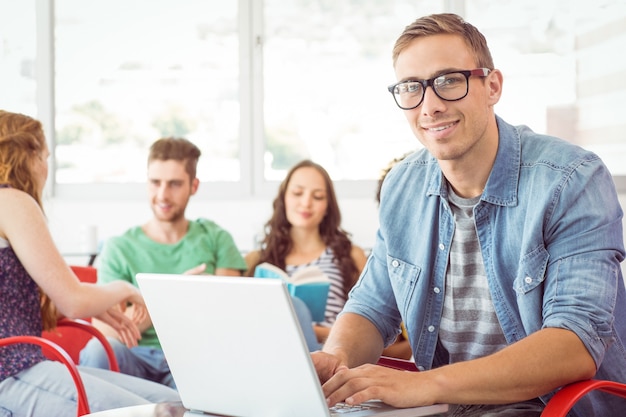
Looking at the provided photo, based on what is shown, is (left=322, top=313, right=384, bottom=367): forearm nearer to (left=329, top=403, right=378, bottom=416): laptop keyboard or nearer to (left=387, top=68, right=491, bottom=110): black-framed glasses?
(left=329, top=403, right=378, bottom=416): laptop keyboard

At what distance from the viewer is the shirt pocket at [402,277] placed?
2053 millimetres

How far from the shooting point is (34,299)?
258 centimetres

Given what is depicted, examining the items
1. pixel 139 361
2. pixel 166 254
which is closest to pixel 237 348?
pixel 139 361

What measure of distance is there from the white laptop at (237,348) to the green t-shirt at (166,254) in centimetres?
219

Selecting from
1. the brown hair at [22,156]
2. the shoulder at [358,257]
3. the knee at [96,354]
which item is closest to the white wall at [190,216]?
the shoulder at [358,257]

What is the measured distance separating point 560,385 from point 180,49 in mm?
4560

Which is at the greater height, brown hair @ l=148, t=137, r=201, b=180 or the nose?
brown hair @ l=148, t=137, r=201, b=180

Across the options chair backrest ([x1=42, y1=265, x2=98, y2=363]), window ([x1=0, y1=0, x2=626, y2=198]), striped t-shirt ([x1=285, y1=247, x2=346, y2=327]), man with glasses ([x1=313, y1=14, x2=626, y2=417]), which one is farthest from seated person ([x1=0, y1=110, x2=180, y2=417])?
window ([x1=0, y1=0, x2=626, y2=198])

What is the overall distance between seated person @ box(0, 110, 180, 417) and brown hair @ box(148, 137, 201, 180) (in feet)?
4.14

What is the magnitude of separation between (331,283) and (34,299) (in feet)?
5.98

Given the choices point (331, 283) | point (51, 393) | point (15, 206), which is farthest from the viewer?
point (331, 283)

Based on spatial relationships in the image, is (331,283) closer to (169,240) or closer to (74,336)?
(169,240)

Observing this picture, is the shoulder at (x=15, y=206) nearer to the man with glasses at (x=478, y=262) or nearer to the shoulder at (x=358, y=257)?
the man with glasses at (x=478, y=262)

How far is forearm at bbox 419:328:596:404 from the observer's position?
1596 millimetres
